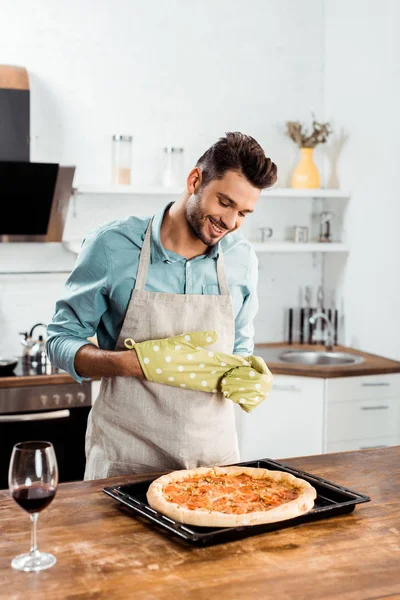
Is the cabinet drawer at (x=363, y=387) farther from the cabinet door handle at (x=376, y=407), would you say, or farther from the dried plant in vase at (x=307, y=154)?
the dried plant in vase at (x=307, y=154)

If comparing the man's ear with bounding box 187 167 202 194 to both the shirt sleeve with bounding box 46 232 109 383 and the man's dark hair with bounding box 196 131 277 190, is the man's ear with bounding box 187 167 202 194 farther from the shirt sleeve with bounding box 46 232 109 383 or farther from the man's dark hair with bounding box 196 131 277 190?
the shirt sleeve with bounding box 46 232 109 383

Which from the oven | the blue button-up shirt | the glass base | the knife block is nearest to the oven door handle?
the oven

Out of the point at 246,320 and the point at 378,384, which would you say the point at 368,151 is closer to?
the point at 378,384

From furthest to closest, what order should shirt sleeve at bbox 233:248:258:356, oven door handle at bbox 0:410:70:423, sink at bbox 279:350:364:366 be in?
1. sink at bbox 279:350:364:366
2. oven door handle at bbox 0:410:70:423
3. shirt sleeve at bbox 233:248:258:356

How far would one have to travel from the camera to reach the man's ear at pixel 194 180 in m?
2.23

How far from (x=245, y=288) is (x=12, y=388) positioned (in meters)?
1.62

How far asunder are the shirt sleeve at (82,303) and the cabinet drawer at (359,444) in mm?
1986

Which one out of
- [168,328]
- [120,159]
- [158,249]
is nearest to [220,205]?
[158,249]

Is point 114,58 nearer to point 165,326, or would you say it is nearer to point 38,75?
point 38,75

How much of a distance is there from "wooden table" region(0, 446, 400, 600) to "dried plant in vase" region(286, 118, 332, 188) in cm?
287

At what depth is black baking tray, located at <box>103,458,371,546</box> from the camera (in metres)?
1.58

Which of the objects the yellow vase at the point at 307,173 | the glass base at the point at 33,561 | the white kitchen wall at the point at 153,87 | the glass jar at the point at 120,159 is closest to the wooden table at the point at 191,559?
the glass base at the point at 33,561

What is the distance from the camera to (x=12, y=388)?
12.0ft

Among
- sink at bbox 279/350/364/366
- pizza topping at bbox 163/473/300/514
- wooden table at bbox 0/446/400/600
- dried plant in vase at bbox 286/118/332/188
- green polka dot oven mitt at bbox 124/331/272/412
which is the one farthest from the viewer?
dried plant in vase at bbox 286/118/332/188
